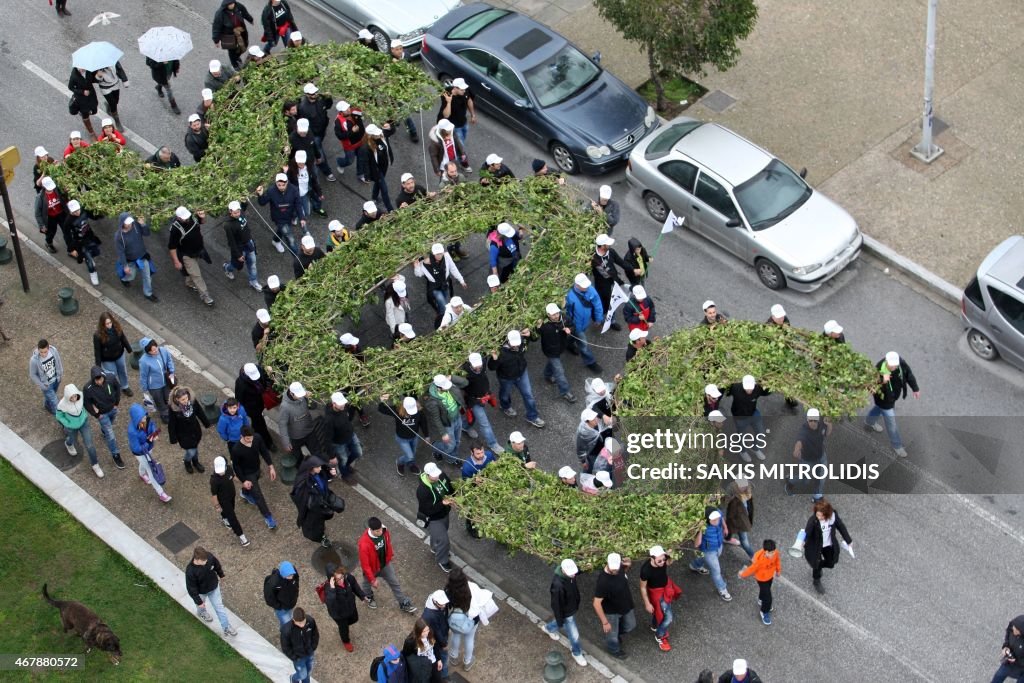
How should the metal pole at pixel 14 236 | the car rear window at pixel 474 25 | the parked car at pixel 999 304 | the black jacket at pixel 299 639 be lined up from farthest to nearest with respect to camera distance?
the car rear window at pixel 474 25
the metal pole at pixel 14 236
the parked car at pixel 999 304
the black jacket at pixel 299 639

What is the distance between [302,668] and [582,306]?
6.59 meters

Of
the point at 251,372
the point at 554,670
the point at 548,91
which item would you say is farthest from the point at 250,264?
the point at 554,670

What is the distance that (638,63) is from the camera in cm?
2675

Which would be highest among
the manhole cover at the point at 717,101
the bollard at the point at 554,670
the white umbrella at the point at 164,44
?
the white umbrella at the point at 164,44

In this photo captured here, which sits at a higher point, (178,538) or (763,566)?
(763,566)

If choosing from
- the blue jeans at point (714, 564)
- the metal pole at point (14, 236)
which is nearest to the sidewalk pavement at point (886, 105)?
the blue jeans at point (714, 564)

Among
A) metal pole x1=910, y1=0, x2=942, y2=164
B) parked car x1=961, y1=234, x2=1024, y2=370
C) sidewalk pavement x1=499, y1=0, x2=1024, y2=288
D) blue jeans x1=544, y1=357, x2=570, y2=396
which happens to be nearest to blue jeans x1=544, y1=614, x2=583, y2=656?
blue jeans x1=544, y1=357, x2=570, y2=396

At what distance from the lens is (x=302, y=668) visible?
671 inches

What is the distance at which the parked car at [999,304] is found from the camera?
2075 centimetres

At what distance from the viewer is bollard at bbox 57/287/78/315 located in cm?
2205

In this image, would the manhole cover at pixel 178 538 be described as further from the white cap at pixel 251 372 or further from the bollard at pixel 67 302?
the bollard at pixel 67 302

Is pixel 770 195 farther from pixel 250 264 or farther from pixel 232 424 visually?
pixel 232 424

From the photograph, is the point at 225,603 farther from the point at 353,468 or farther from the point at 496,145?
the point at 496,145

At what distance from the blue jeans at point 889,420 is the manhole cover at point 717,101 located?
737 cm
